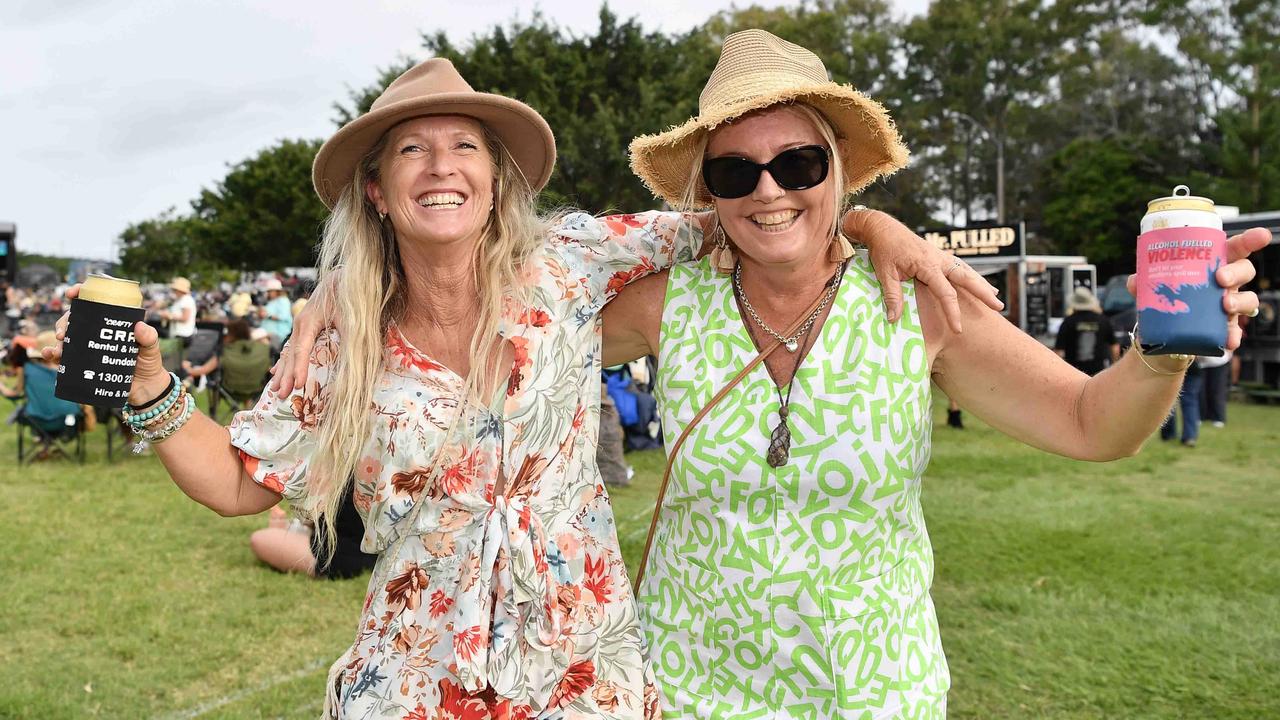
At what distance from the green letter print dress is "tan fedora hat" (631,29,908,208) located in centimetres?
40

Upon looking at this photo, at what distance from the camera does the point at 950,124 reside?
4034 cm

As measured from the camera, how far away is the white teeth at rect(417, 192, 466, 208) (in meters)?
2.25

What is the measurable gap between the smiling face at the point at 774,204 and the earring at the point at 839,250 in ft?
0.13

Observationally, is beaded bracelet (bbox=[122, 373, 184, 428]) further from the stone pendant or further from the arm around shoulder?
the stone pendant

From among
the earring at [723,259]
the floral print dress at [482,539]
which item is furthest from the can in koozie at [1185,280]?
the floral print dress at [482,539]

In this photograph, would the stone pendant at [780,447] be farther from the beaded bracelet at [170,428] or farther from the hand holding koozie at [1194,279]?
the beaded bracelet at [170,428]

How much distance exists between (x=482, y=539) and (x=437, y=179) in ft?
2.75

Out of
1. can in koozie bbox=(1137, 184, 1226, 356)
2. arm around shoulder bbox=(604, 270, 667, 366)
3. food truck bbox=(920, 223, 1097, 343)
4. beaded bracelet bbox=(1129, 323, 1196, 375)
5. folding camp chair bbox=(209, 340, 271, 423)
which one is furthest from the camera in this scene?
food truck bbox=(920, 223, 1097, 343)

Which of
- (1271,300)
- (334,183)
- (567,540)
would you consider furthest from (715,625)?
(1271,300)

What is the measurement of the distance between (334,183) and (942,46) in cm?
3946

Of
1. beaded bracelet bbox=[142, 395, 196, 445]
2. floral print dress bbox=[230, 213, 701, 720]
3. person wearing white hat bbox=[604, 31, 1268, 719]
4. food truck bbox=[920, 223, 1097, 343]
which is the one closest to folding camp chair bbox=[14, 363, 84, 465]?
beaded bracelet bbox=[142, 395, 196, 445]

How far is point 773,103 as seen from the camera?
2.18 meters

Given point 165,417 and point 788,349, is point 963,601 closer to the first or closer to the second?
point 788,349

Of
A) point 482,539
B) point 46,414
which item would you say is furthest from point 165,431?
point 46,414
